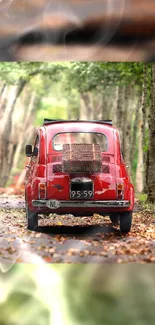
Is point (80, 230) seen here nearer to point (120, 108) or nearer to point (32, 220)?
point (32, 220)

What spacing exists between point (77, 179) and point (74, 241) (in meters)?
0.52

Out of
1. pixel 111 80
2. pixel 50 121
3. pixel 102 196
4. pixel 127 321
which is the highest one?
pixel 111 80

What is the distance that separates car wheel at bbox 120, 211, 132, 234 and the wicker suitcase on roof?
1.71 feet

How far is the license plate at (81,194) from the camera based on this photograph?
489 cm

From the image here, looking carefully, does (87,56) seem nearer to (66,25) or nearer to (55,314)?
(66,25)

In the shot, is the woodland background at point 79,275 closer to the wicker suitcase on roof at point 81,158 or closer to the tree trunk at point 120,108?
the wicker suitcase on roof at point 81,158

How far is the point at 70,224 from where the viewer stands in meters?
5.52

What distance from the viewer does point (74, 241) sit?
4719mm

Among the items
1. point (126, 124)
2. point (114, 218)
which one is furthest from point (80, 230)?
point (126, 124)

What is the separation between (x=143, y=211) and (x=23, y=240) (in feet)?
8.12

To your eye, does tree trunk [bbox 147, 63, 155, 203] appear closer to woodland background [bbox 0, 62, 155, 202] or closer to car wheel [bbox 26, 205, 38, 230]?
woodland background [bbox 0, 62, 155, 202]

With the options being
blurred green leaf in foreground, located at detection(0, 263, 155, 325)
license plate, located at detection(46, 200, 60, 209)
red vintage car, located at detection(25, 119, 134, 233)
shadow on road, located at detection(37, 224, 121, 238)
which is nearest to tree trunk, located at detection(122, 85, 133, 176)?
red vintage car, located at detection(25, 119, 134, 233)

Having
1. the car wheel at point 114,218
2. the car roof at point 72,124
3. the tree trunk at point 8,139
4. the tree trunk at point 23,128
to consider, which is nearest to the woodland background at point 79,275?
the car wheel at point 114,218

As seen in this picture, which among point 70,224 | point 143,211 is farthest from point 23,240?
point 143,211
